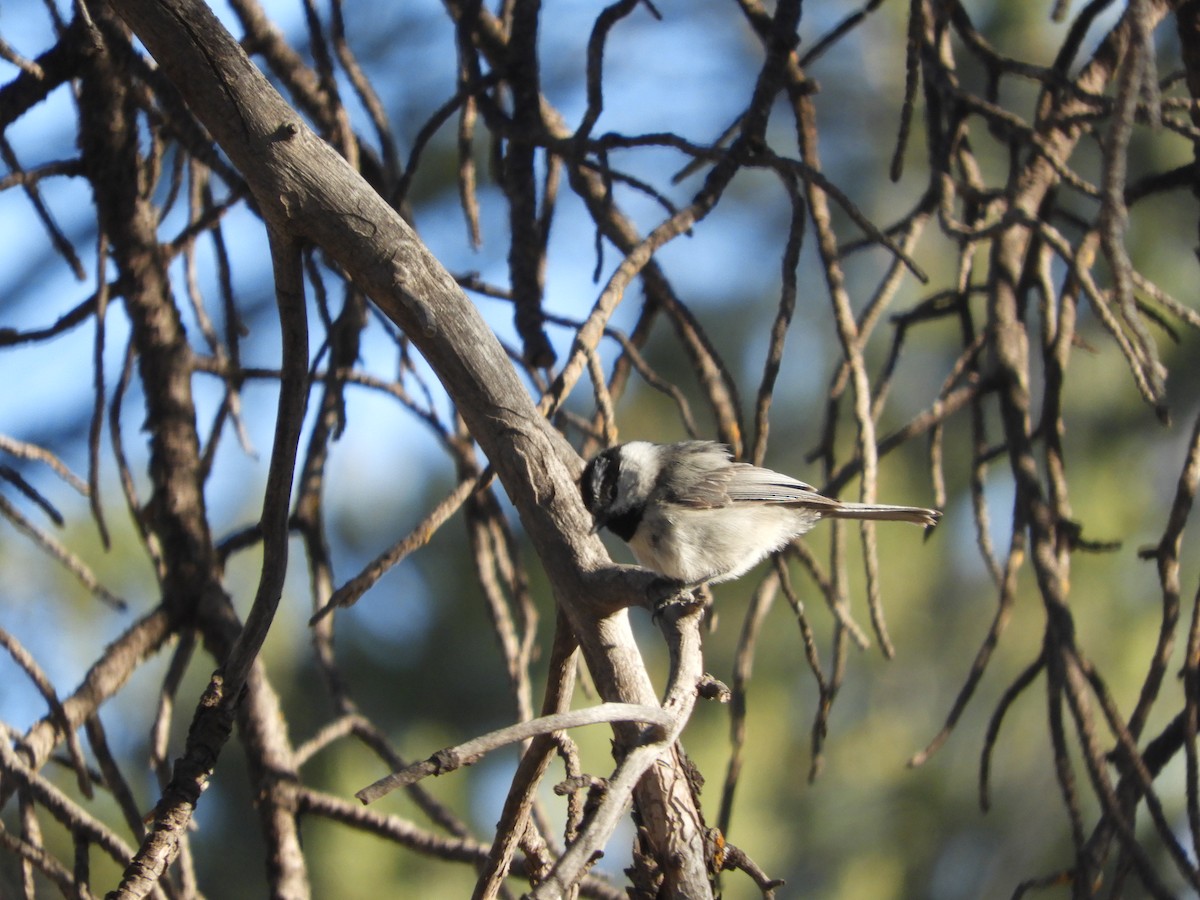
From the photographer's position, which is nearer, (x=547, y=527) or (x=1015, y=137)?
(x=547, y=527)

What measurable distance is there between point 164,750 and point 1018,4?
6733 millimetres

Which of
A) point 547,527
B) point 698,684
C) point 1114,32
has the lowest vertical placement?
point 698,684

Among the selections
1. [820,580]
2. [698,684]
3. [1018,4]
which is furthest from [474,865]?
[1018,4]

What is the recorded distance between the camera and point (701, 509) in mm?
2889

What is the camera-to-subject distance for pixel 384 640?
21.1ft

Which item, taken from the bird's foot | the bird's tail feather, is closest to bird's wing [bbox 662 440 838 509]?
the bird's tail feather

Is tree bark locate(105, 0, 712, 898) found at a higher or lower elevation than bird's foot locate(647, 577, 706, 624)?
higher

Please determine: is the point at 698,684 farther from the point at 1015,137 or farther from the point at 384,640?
the point at 384,640

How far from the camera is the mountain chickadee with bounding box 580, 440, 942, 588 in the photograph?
9.10 feet

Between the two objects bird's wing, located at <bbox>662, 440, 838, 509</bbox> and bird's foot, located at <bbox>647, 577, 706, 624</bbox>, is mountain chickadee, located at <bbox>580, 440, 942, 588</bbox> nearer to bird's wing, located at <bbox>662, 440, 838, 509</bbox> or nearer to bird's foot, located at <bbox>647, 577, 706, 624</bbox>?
bird's wing, located at <bbox>662, 440, 838, 509</bbox>

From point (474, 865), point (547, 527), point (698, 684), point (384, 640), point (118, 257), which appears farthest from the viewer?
point (384, 640)

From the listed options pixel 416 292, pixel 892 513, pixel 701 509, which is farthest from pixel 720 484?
pixel 416 292

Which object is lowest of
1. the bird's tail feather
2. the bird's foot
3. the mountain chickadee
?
the bird's foot

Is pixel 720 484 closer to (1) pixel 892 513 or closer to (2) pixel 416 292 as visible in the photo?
Result: (1) pixel 892 513
